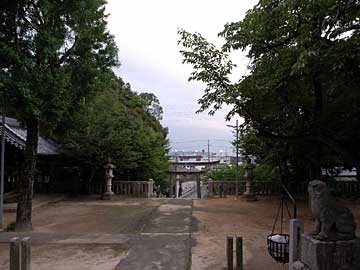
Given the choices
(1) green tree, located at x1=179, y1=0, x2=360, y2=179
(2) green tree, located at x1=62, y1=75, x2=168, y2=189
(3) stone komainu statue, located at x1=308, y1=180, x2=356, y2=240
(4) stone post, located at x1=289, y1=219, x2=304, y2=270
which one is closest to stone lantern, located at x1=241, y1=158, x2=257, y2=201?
(2) green tree, located at x1=62, y1=75, x2=168, y2=189

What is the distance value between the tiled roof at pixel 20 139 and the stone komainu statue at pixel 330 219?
13.3 meters

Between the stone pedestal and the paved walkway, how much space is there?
2.79 meters

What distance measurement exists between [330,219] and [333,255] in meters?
0.47

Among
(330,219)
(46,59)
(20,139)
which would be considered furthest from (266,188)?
(330,219)

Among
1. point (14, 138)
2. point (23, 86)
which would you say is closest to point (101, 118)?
point (14, 138)

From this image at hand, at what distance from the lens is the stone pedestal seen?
5234 millimetres

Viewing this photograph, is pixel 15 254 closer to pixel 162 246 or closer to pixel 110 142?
pixel 162 246

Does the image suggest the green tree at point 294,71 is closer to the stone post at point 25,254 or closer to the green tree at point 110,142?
the stone post at point 25,254

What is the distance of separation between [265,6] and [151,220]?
7.93 metres

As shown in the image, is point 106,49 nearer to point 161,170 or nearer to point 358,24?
point 358,24

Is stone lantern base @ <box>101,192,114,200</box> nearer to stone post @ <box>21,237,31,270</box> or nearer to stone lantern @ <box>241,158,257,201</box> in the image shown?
stone lantern @ <box>241,158,257,201</box>

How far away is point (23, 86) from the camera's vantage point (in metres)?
9.46

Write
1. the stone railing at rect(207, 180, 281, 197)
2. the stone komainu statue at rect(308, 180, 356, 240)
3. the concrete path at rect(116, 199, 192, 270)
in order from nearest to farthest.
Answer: the stone komainu statue at rect(308, 180, 356, 240)
the concrete path at rect(116, 199, 192, 270)
the stone railing at rect(207, 180, 281, 197)

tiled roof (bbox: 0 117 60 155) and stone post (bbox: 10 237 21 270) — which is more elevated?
tiled roof (bbox: 0 117 60 155)
